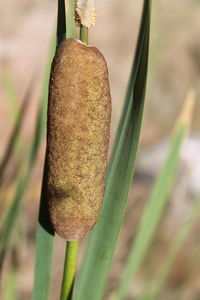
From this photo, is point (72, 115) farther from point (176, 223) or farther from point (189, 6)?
point (189, 6)

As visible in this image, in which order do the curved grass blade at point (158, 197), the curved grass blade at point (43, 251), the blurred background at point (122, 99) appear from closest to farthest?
1. the curved grass blade at point (43, 251)
2. the curved grass blade at point (158, 197)
3. the blurred background at point (122, 99)

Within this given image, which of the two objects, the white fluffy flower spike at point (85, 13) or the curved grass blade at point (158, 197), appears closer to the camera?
the white fluffy flower spike at point (85, 13)

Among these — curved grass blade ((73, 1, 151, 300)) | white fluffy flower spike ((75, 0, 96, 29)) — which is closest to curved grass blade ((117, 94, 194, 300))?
curved grass blade ((73, 1, 151, 300))

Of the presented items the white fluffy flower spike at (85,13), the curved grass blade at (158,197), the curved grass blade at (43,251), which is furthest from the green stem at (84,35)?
the curved grass blade at (158,197)

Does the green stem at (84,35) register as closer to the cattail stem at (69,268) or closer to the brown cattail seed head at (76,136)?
the brown cattail seed head at (76,136)

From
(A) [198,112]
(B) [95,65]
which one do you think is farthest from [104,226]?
(A) [198,112]

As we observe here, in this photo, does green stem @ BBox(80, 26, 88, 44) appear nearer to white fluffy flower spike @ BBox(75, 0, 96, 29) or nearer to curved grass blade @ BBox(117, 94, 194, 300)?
white fluffy flower spike @ BBox(75, 0, 96, 29)

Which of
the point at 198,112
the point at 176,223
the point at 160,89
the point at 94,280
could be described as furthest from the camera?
the point at 160,89
